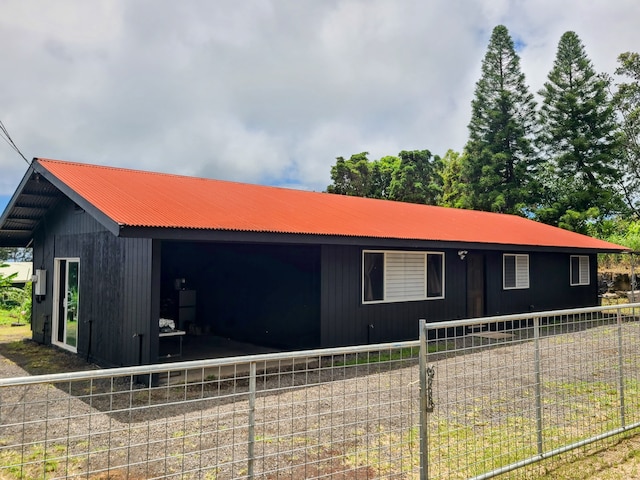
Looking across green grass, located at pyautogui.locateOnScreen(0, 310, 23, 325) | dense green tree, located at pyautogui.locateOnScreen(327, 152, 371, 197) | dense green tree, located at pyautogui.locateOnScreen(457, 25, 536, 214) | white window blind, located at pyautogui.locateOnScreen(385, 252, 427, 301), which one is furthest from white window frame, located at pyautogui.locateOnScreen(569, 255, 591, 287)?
dense green tree, located at pyautogui.locateOnScreen(327, 152, 371, 197)

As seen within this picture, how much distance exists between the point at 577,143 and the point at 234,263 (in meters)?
26.7

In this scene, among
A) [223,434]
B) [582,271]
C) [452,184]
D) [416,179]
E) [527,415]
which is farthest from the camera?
[416,179]

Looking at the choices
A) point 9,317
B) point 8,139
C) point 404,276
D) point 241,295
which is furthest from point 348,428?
point 9,317

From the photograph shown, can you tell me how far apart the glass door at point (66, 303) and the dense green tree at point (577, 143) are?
27481mm

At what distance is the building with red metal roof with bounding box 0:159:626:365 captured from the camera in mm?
7301

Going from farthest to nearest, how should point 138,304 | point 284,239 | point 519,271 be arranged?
point 519,271 → point 284,239 → point 138,304

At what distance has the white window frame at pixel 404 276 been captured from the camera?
9.82m

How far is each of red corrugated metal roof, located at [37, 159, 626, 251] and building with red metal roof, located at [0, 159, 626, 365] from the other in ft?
0.17

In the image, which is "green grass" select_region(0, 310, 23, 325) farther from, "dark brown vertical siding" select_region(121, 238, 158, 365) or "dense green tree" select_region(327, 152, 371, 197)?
"dense green tree" select_region(327, 152, 371, 197)

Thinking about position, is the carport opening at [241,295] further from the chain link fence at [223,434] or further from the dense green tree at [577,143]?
the dense green tree at [577,143]

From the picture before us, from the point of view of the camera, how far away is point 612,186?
103 feet

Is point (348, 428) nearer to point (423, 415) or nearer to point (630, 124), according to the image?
point (423, 415)

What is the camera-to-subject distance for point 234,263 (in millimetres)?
10977

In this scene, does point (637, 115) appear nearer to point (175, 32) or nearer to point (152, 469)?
point (175, 32)
